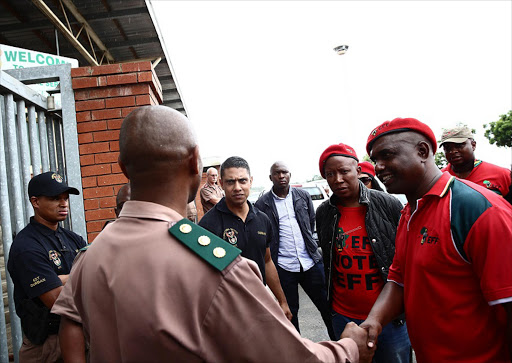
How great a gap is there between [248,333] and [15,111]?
10.4 ft

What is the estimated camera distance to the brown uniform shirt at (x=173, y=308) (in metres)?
0.93

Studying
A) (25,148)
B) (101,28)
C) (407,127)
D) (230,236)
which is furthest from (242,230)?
(101,28)

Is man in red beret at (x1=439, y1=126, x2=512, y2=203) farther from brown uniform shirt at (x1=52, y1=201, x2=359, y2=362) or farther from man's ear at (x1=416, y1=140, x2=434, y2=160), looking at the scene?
brown uniform shirt at (x1=52, y1=201, x2=359, y2=362)

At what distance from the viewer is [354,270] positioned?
2.78 m

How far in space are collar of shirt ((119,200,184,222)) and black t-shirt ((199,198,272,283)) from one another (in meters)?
2.17

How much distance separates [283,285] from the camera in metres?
4.13

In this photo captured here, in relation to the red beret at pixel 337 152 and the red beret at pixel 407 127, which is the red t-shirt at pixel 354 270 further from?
the red beret at pixel 407 127

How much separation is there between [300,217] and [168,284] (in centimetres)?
363

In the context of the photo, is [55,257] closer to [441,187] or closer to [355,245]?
[355,245]

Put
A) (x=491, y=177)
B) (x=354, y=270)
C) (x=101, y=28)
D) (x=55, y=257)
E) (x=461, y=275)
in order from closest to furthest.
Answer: (x=461, y=275) → (x=55, y=257) → (x=354, y=270) → (x=491, y=177) → (x=101, y=28)

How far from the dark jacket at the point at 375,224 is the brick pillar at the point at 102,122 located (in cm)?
202

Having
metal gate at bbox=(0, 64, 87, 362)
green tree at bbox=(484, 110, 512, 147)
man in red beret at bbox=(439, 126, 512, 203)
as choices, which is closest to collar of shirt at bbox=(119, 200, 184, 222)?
metal gate at bbox=(0, 64, 87, 362)

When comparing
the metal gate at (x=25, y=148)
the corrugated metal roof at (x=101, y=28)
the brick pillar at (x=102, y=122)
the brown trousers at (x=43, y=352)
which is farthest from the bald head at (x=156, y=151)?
the corrugated metal roof at (x=101, y=28)

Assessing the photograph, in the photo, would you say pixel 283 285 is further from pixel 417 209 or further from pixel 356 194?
pixel 417 209
